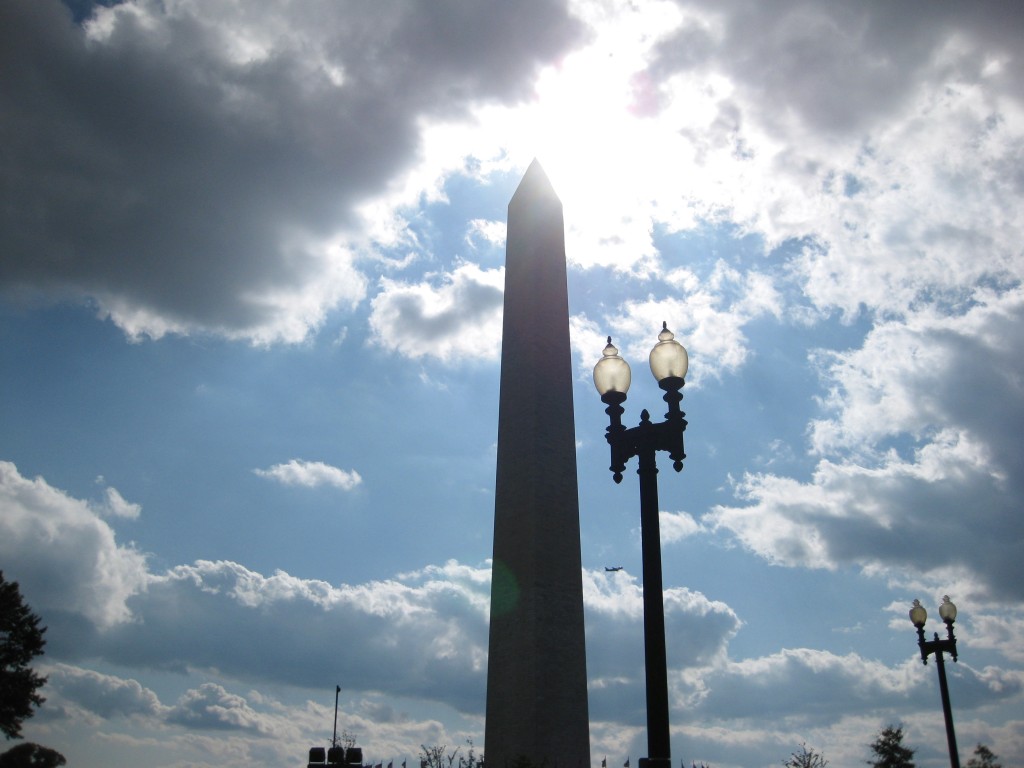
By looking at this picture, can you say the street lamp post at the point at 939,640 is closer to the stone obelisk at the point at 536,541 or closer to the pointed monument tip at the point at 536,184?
the stone obelisk at the point at 536,541

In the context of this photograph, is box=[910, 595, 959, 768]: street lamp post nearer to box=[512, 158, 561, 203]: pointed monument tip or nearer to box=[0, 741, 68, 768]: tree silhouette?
box=[512, 158, 561, 203]: pointed monument tip

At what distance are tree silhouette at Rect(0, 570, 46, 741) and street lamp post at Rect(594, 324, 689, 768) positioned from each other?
1693 inches

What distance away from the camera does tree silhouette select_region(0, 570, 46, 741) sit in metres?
42.6

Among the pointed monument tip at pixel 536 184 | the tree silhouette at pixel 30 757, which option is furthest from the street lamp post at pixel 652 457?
the tree silhouette at pixel 30 757

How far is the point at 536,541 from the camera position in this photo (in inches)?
902

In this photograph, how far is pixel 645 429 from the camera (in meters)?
10.5

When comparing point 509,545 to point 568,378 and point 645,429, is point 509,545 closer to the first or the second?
point 568,378

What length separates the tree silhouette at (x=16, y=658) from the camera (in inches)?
1676

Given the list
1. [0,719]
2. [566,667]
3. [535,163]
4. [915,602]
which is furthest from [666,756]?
[0,719]

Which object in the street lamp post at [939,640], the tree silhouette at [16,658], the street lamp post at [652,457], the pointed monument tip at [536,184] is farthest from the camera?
the tree silhouette at [16,658]

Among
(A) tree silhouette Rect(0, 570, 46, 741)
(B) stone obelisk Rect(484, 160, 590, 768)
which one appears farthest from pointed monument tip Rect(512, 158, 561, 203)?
(A) tree silhouette Rect(0, 570, 46, 741)

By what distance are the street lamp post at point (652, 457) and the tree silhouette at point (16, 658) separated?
4300 centimetres

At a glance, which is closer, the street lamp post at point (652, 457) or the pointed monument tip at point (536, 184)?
the street lamp post at point (652, 457)

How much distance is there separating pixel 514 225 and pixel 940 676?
17414 mm
